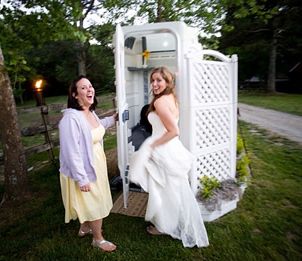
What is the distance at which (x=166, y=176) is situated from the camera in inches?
111

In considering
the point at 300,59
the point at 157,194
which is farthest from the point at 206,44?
the point at 300,59

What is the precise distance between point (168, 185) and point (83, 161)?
90 centimetres

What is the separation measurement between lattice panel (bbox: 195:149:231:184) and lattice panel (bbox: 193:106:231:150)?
0.48 feet

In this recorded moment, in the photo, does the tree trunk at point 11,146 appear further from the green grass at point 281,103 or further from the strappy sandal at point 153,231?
the green grass at point 281,103

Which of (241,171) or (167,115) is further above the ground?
(167,115)

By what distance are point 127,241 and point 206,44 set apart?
6.17 metres

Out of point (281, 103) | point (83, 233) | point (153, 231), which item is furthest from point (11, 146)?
point (281, 103)

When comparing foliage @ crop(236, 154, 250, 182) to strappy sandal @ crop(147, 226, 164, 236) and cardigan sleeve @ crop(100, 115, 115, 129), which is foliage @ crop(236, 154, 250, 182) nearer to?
strappy sandal @ crop(147, 226, 164, 236)

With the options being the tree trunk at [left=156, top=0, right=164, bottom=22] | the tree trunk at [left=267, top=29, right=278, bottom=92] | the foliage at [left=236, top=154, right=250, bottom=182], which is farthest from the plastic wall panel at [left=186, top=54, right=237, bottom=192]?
the tree trunk at [left=267, top=29, right=278, bottom=92]

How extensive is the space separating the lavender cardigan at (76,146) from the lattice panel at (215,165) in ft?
5.14

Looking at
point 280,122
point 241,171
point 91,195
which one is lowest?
point 280,122

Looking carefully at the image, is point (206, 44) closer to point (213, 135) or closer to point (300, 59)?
point (213, 135)

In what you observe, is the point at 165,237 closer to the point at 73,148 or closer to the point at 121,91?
the point at 73,148

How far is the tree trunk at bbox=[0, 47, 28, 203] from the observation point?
3.87 meters
